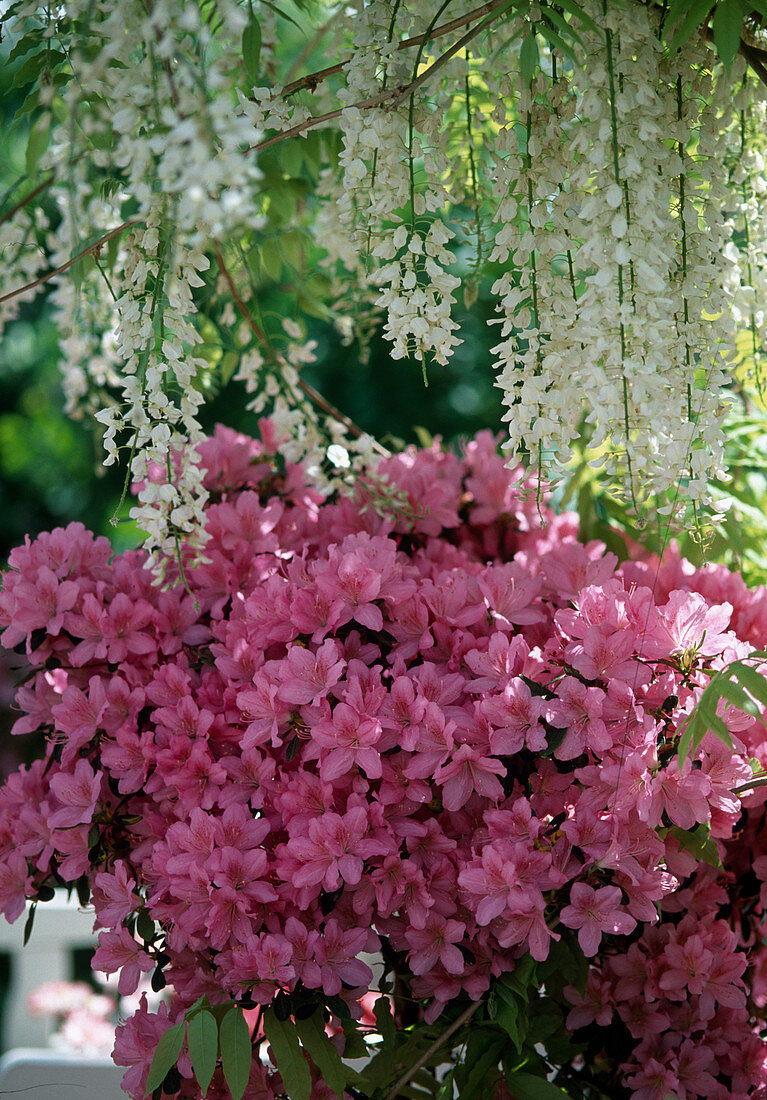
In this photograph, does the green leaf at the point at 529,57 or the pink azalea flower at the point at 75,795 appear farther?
the pink azalea flower at the point at 75,795

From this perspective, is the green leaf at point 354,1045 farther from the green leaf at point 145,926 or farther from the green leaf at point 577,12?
the green leaf at point 577,12

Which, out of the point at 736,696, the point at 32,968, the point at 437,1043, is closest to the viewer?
the point at 736,696

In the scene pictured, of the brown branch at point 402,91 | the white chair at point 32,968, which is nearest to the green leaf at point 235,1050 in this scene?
the brown branch at point 402,91

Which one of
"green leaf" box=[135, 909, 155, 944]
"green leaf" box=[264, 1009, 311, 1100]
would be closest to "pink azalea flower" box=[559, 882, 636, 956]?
"green leaf" box=[264, 1009, 311, 1100]

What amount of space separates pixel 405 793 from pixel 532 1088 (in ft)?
0.75

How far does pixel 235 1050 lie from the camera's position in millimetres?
653

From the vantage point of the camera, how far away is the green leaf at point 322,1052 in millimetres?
680

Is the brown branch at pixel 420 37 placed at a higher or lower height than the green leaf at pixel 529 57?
higher

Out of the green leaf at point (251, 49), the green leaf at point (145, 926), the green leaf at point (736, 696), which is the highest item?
the green leaf at point (251, 49)

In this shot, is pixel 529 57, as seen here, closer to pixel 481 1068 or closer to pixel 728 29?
pixel 728 29

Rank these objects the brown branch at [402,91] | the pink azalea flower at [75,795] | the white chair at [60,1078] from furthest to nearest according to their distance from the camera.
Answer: the white chair at [60,1078]
the pink azalea flower at [75,795]
the brown branch at [402,91]

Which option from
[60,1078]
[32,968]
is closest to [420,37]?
[60,1078]

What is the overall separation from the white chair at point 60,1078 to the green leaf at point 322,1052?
39 centimetres

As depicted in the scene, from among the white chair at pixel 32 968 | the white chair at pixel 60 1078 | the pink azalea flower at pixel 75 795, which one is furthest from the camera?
the white chair at pixel 32 968
